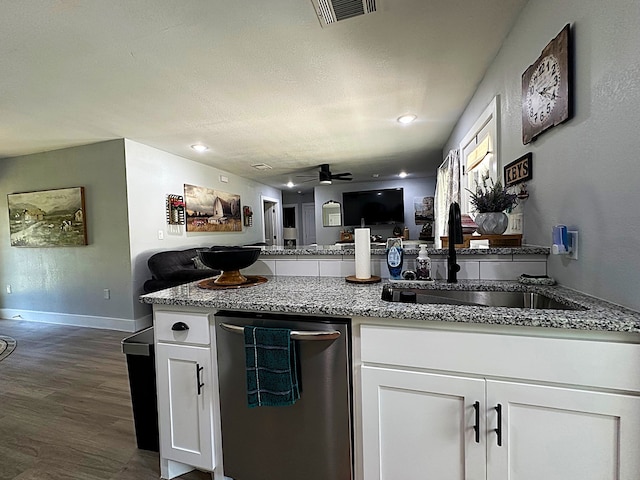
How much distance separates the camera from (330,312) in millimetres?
1133

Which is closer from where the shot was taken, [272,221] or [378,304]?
[378,304]

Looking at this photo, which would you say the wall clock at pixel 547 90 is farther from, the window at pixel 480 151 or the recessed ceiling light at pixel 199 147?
the recessed ceiling light at pixel 199 147

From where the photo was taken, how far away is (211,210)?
541 cm

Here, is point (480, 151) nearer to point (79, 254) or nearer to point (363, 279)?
point (363, 279)

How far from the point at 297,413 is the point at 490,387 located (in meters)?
0.71

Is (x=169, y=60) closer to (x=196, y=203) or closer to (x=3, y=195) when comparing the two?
(x=196, y=203)

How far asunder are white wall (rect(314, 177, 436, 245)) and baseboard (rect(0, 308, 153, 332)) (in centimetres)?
492

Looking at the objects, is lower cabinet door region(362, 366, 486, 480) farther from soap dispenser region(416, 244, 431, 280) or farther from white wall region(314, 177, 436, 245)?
white wall region(314, 177, 436, 245)

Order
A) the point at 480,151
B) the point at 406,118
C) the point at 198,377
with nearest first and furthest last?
the point at 198,377 → the point at 480,151 → the point at 406,118

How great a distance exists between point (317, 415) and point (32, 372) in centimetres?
308

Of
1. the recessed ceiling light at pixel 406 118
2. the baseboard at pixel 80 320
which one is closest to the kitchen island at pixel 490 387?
the recessed ceiling light at pixel 406 118

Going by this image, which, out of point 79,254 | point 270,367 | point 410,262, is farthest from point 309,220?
point 270,367

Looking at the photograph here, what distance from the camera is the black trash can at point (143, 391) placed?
5.48ft

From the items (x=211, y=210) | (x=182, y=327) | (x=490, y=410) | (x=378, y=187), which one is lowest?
(x=490, y=410)
